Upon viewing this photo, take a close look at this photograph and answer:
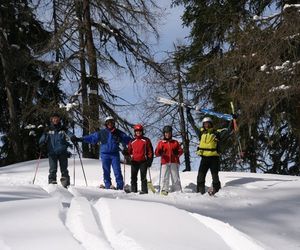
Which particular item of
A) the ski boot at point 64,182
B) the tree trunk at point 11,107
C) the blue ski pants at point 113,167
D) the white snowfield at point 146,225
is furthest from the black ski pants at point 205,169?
the tree trunk at point 11,107

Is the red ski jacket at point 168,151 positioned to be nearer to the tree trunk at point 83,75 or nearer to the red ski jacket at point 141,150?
the red ski jacket at point 141,150

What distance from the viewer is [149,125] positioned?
27172 millimetres

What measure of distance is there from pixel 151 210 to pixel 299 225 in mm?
1926

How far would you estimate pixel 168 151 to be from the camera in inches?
428

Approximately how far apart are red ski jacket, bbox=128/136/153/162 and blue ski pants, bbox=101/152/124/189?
78 centimetres

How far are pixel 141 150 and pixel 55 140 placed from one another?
2.05m

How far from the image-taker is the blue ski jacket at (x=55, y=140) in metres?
11.5

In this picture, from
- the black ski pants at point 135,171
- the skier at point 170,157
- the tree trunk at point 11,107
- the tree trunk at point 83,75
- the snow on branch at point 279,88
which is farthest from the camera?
the tree trunk at point 11,107

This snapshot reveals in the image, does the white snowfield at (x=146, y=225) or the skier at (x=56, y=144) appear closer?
the white snowfield at (x=146, y=225)

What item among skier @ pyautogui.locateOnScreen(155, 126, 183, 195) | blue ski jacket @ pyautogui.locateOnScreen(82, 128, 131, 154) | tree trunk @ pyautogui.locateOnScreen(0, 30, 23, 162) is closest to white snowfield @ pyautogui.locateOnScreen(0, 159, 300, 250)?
skier @ pyautogui.locateOnScreen(155, 126, 183, 195)

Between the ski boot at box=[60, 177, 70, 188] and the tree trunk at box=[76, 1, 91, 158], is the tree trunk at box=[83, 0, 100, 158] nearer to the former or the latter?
the tree trunk at box=[76, 1, 91, 158]

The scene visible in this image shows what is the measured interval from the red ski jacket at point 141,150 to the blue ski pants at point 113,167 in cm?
78

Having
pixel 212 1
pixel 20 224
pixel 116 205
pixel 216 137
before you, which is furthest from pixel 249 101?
pixel 212 1

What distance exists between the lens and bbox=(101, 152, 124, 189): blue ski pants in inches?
451
